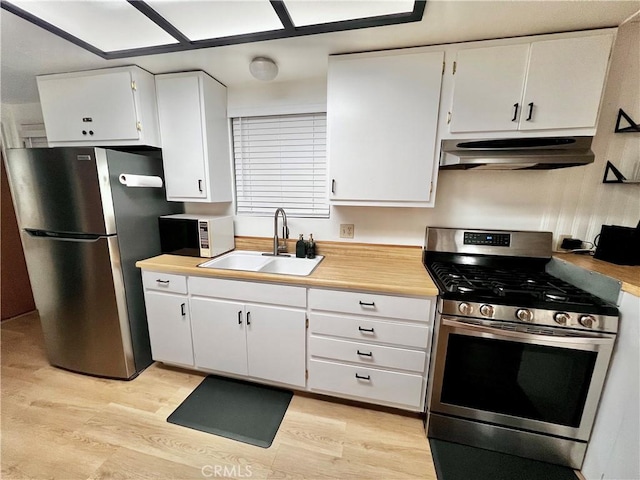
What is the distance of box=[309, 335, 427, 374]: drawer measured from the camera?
1.40m

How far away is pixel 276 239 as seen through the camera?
6.30ft

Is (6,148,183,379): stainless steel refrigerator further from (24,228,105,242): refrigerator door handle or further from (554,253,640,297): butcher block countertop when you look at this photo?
(554,253,640,297): butcher block countertop

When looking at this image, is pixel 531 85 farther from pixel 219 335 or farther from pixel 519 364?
pixel 219 335

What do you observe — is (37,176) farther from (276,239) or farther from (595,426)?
(595,426)

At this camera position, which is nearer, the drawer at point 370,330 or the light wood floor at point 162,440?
the light wood floor at point 162,440

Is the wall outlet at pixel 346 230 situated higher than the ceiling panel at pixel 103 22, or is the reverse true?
the ceiling panel at pixel 103 22

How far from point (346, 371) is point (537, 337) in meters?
1.01

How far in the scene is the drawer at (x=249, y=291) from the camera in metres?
1.49

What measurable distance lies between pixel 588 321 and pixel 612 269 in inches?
17.4

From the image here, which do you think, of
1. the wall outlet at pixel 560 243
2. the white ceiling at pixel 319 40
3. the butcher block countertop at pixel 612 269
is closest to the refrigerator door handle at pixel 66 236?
the white ceiling at pixel 319 40

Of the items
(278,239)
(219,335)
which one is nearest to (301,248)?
(278,239)

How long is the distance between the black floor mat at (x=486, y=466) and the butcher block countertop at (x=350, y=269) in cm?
89

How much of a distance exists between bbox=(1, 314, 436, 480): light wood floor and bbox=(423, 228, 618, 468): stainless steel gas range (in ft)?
1.05

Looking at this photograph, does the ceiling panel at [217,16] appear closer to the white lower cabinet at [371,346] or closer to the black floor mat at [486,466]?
the white lower cabinet at [371,346]
